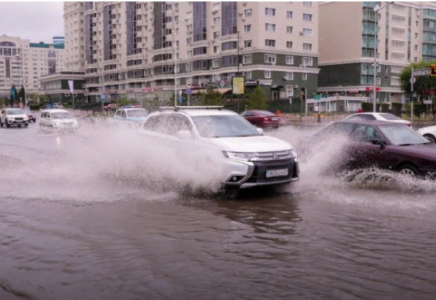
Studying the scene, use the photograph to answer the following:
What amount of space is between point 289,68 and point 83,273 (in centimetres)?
7158

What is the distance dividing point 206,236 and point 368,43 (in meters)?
81.1

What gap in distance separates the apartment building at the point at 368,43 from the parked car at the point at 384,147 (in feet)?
231

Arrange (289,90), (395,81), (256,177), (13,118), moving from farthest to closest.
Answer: (395,81), (289,90), (13,118), (256,177)

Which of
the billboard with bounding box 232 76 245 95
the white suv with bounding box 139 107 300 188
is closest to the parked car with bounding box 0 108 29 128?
the billboard with bounding box 232 76 245 95

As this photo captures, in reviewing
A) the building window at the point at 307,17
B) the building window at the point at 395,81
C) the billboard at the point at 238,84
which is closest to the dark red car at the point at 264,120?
the billboard at the point at 238,84

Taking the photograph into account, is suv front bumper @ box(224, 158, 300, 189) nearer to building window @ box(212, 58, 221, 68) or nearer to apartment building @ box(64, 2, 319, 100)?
apartment building @ box(64, 2, 319, 100)

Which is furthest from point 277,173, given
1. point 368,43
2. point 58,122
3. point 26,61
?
point 26,61

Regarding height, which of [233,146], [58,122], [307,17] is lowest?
[233,146]

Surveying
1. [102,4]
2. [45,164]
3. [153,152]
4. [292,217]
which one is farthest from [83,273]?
[102,4]

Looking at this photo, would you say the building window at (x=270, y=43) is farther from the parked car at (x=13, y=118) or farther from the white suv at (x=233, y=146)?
the white suv at (x=233, y=146)

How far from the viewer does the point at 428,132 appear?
17.4m

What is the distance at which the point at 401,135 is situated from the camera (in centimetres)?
1102

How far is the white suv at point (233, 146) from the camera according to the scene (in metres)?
9.04

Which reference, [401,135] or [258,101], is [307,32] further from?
[401,135]
